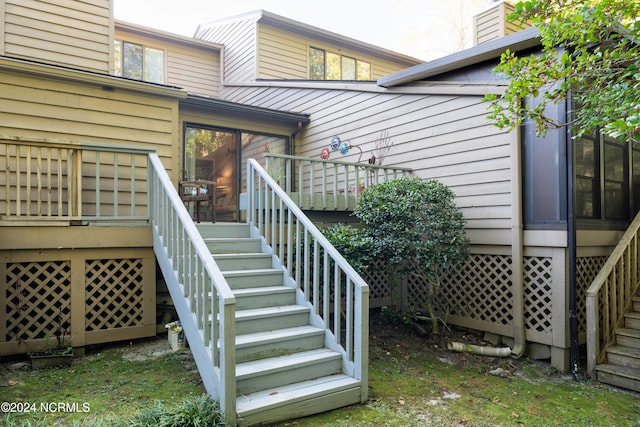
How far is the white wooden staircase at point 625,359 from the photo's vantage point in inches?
163

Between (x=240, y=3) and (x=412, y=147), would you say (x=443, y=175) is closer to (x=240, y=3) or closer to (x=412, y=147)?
(x=412, y=147)

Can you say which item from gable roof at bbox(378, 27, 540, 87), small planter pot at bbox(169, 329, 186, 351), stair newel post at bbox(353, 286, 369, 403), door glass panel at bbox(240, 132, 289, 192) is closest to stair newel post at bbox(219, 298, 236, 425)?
stair newel post at bbox(353, 286, 369, 403)

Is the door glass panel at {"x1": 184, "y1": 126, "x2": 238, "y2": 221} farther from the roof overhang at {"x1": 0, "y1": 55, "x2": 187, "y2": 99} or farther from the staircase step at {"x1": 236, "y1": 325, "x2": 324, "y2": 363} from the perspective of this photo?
the staircase step at {"x1": 236, "y1": 325, "x2": 324, "y2": 363}

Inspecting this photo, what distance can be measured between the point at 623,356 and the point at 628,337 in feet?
1.05

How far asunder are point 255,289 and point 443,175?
3399 mm

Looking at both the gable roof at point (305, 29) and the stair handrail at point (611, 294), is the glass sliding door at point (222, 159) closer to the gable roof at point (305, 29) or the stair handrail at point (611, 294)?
the gable roof at point (305, 29)

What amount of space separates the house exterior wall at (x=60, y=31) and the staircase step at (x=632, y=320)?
27.1ft

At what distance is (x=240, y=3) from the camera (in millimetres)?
→ 17781

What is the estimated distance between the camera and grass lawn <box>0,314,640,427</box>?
10.9ft

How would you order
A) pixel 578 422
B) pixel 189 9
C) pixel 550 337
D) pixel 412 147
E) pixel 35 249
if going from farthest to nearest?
pixel 189 9, pixel 412 147, pixel 550 337, pixel 35 249, pixel 578 422

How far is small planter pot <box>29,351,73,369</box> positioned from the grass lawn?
0.09m

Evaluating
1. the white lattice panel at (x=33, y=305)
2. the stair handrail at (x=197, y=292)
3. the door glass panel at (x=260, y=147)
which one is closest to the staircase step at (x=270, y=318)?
the stair handrail at (x=197, y=292)

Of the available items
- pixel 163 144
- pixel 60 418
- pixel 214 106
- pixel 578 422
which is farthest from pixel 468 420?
pixel 214 106

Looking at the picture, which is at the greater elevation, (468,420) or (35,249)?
(35,249)
